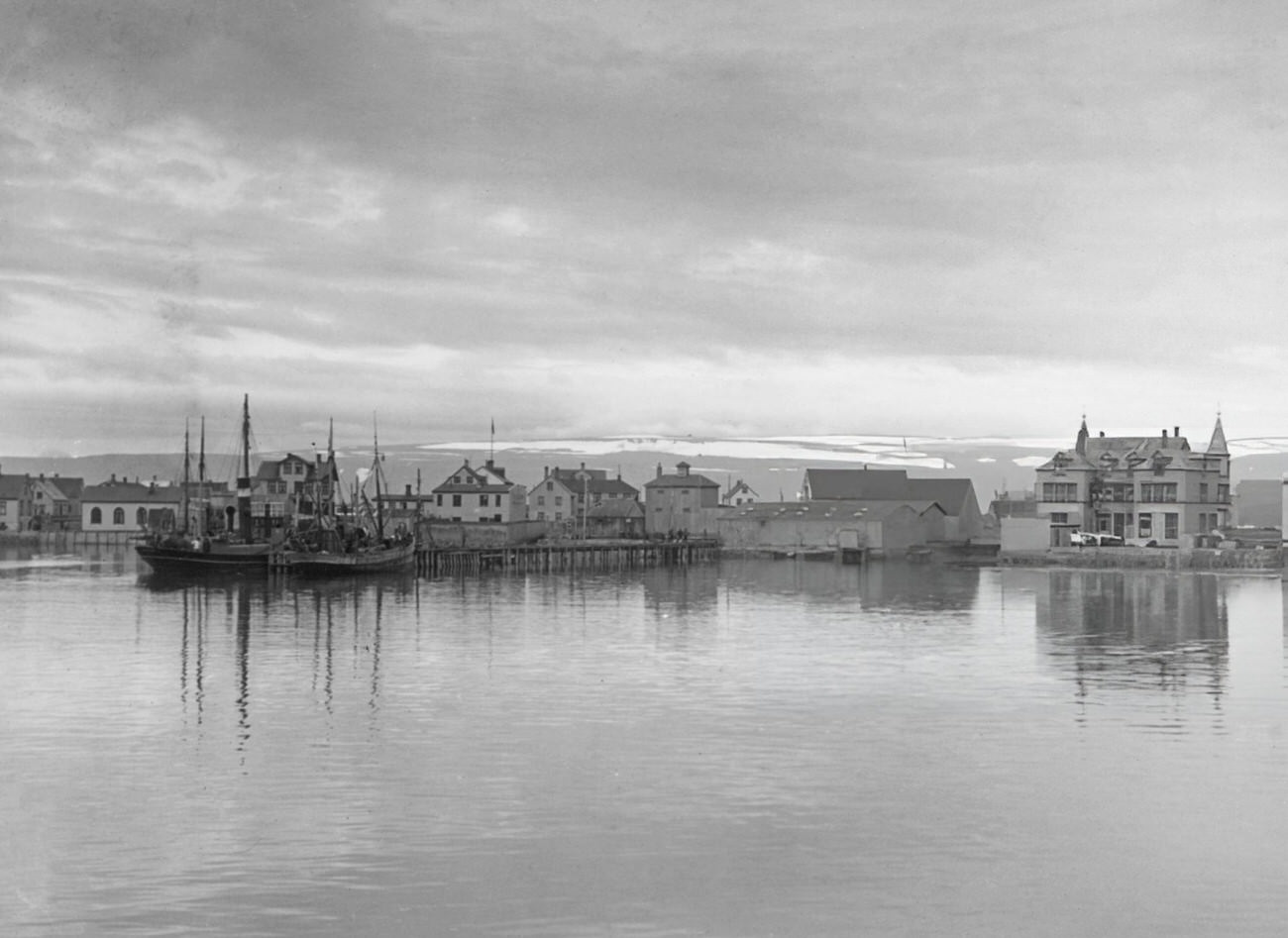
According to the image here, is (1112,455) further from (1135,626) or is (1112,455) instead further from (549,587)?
(1135,626)

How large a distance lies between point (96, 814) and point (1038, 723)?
18.5 meters

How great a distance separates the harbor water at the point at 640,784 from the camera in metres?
17.4

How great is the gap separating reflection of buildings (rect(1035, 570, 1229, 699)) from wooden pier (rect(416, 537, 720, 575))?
3938cm

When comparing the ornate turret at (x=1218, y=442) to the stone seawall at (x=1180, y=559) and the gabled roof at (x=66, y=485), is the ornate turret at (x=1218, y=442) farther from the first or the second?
the gabled roof at (x=66, y=485)

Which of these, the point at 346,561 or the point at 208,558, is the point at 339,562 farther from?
the point at 208,558

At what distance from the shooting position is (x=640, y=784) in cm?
2394

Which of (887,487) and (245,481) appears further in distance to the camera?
(887,487)

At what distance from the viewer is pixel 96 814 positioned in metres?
21.7

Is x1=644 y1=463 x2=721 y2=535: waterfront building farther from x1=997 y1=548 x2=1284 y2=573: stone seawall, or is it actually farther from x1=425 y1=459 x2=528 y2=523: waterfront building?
x1=997 y1=548 x2=1284 y2=573: stone seawall

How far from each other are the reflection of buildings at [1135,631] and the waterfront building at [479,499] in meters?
61.7

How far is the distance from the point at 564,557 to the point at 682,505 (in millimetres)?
25544

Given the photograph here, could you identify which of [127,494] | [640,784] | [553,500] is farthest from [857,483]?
[640,784]

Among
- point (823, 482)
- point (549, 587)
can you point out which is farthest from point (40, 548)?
point (549, 587)

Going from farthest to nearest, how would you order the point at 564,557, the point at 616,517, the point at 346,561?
the point at 616,517 → the point at 564,557 → the point at 346,561
